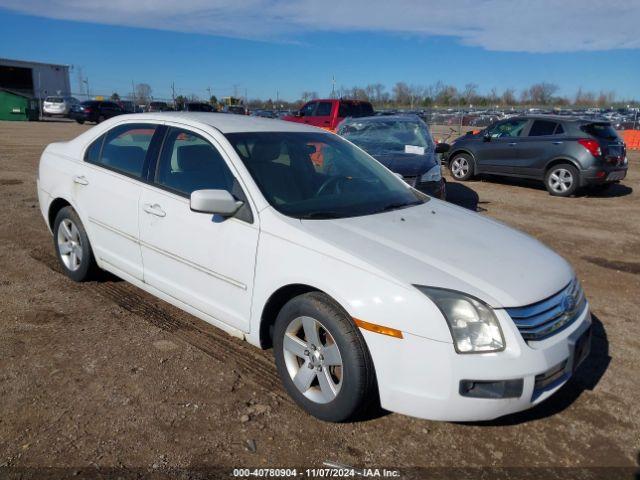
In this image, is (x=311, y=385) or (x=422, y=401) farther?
(x=311, y=385)

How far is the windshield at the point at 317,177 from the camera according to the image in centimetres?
335

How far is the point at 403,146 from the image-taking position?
332 inches

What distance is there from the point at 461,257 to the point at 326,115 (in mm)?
13576

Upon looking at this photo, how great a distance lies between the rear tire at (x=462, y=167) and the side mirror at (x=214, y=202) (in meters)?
10.3

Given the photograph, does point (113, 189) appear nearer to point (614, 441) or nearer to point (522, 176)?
point (614, 441)

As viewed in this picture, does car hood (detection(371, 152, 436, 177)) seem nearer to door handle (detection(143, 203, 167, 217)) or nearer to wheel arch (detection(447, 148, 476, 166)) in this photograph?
door handle (detection(143, 203, 167, 217))

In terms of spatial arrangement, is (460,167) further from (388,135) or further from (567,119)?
(388,135)

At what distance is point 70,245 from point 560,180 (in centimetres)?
964

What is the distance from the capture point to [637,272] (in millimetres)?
5910

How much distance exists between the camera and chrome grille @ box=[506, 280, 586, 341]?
8.68 feet

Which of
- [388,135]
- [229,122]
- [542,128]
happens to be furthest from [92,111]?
[229,122]

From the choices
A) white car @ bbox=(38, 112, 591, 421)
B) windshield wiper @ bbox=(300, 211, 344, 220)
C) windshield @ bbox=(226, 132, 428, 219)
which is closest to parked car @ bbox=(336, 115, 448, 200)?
windshield @ bbox=(226, 132, 428, 219)

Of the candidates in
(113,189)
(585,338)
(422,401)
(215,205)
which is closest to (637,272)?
(585,338)

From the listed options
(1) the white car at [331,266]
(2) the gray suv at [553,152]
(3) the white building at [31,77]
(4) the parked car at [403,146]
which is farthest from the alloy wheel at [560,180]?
(3) the white building at [31,77]
